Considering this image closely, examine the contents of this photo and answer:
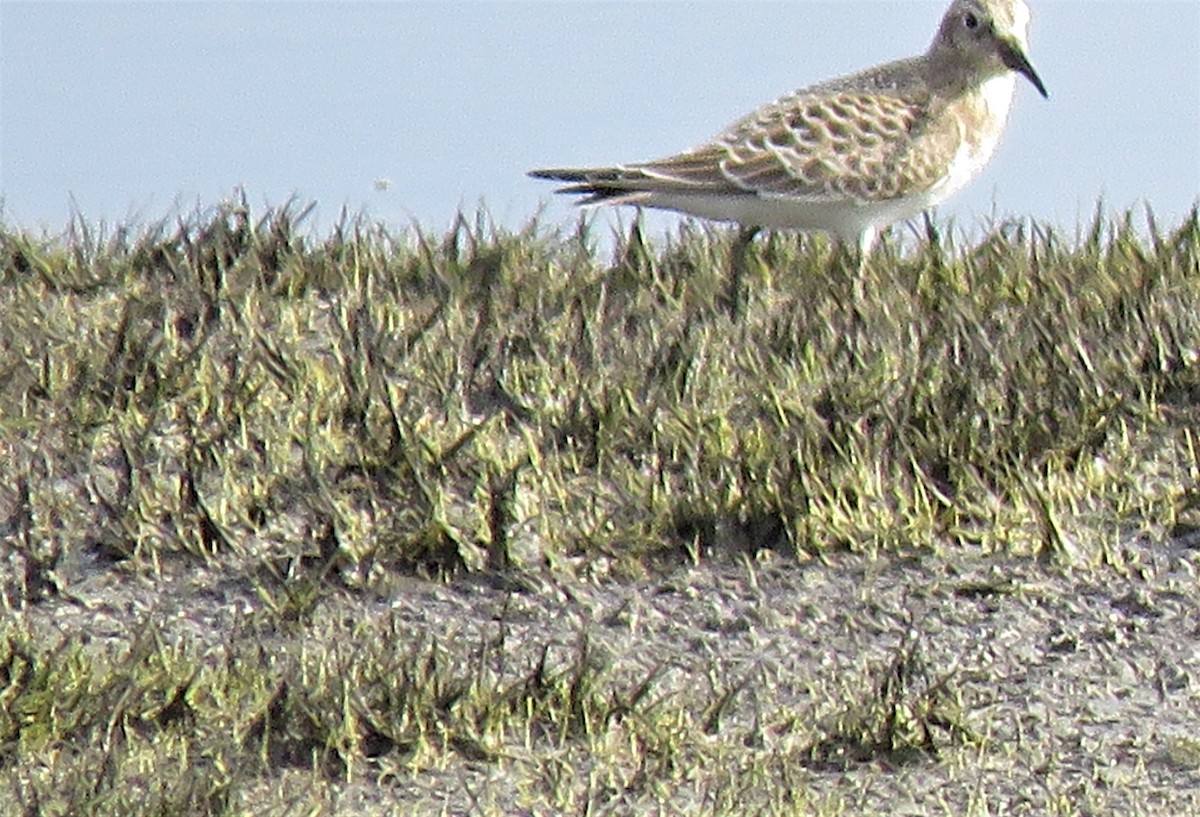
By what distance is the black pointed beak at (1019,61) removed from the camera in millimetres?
7906

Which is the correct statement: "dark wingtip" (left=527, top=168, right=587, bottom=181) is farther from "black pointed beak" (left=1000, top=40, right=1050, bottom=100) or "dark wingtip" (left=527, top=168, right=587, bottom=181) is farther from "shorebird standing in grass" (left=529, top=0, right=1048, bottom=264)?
"black pointed beak" (left=1000, top=40, right=1050, bottom=100)

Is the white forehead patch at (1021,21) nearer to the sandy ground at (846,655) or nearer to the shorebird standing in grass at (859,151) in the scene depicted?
the shorebird standing in grass at (859,151)

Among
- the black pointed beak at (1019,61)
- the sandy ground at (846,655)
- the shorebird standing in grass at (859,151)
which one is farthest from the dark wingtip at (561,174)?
the sandy ground at (846,655)

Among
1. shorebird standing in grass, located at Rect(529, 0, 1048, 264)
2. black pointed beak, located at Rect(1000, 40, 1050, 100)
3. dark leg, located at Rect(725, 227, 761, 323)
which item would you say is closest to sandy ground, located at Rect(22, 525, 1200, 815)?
dark leg, located at Rect(725, 227, 761, 323)

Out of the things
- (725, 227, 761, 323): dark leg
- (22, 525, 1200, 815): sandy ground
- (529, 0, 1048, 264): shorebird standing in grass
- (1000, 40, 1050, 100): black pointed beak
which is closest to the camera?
(22, 525, 1200, 815): sandy ground

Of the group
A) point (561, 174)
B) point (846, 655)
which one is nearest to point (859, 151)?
point (561, 174)

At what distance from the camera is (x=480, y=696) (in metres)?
4.31

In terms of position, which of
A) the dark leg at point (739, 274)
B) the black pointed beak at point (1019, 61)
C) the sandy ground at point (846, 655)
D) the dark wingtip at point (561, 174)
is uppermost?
the black pointed beak at point (1019, 61)

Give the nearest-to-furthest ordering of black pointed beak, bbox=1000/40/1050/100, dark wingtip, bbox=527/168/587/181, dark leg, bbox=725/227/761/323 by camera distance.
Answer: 1. dark leg, bbox=725/227/761/323
2. dark wingtip, bbox=527/168/587/181
3. black pointed beak, bbox=1000/40/1050/100

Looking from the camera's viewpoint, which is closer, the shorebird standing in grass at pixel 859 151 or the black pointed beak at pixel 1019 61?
the shorebird standing in grass at pixel 859 151

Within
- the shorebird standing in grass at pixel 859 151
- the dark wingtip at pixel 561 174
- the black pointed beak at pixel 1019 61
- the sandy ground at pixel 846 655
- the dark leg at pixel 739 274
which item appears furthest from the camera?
the black pointed beak at pixel 1019 61

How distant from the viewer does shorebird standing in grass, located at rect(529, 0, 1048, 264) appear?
7.52 metres

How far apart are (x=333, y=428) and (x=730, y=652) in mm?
1464

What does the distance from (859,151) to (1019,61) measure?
2.53 feet
